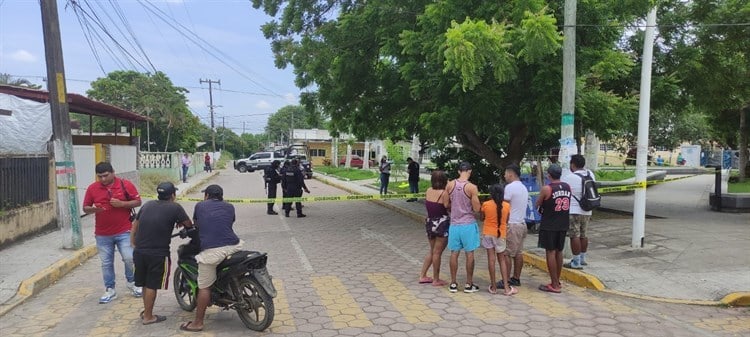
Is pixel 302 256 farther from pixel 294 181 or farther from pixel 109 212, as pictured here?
pixel 294 181

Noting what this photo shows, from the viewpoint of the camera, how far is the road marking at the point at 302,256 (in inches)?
320

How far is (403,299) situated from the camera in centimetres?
633

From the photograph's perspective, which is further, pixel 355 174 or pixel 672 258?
pixel 355 174

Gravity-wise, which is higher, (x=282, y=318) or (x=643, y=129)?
(x=643, y=129)

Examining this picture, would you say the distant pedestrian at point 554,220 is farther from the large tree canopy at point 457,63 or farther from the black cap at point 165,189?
the black cap at point 165,189

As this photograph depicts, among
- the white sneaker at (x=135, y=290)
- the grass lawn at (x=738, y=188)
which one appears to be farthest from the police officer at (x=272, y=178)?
the grass lawn at (x=738, y=188)

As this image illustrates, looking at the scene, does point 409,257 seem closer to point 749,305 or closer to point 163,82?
point 749,305

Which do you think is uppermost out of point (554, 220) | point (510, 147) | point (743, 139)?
point (743, 139)

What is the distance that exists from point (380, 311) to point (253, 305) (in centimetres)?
142

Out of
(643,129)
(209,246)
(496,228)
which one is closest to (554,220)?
(496,228)

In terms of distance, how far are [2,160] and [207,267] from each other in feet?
23.5

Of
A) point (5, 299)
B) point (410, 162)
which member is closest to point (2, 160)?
point (5, 299)

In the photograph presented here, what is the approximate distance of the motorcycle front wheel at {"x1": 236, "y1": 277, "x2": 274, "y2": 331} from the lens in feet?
16.6

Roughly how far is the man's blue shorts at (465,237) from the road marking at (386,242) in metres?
1.90
